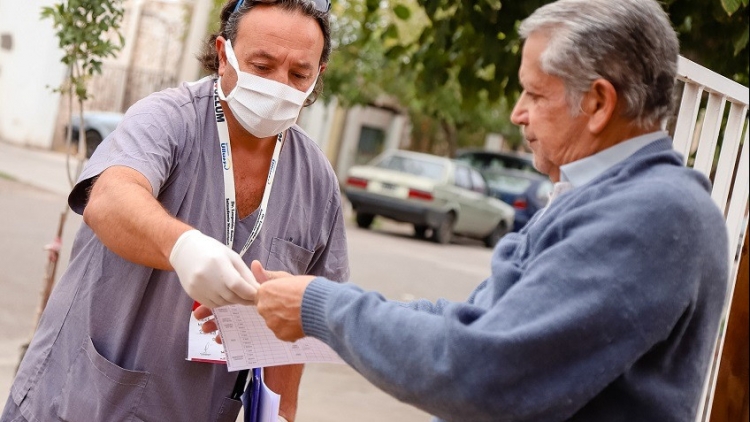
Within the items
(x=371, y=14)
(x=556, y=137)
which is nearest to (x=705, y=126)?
(x=556, y=137)

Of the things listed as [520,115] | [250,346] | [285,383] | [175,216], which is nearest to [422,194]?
[285,383]

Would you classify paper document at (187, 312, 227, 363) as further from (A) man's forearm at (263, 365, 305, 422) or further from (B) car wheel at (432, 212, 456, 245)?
(B) car wheel at (432, 212, 456, 245)

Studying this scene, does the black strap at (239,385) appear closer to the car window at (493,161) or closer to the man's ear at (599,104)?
the man's ear at (599,104)

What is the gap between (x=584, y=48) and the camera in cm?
174

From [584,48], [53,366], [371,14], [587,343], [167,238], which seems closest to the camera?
[587,343]

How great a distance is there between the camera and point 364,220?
1820 cm

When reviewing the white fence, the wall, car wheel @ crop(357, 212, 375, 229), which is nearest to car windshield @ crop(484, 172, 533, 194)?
car wheel @ crop(357, 212, 375, 229)

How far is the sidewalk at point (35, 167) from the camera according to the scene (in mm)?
14953

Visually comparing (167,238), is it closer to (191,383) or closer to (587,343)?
(191,383)

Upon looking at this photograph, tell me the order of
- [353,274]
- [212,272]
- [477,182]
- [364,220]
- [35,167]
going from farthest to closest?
[477,182] < [364,220] < [35,167] < [353,274] < [212,272]

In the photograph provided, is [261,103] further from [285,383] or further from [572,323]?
[572,323]

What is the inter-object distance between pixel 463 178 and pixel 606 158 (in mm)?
16744

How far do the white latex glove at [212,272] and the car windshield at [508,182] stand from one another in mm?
18151

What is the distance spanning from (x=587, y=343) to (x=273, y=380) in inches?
56.6
